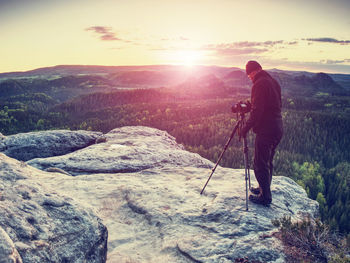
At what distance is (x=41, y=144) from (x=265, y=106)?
15.5 metres

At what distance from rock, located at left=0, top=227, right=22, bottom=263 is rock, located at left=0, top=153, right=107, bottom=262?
0.05m

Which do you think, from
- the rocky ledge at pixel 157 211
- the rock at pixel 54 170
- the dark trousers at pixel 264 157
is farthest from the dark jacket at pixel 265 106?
the rock at pixel 54 170

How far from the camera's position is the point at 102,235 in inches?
248

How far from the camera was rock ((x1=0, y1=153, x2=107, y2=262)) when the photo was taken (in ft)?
15.8

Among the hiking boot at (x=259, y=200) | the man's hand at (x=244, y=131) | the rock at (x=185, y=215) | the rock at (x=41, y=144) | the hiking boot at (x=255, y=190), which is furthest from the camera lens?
the rock at (x=41, y=144)

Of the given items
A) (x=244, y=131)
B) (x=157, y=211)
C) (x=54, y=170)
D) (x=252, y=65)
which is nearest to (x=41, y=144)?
(x=54, y=170)

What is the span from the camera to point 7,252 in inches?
160

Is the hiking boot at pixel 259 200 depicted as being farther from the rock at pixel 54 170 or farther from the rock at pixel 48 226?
the rock at pixel 54 170

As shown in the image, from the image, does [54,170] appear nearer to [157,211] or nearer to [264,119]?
[157,211]

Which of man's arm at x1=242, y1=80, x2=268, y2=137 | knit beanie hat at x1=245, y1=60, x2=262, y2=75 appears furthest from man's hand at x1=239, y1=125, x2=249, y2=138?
knit beanie hat at x1=245, y1=60, x2=262, y2=75

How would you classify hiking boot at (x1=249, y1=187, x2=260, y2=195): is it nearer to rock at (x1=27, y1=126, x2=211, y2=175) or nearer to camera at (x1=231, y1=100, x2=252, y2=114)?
camera at (x1=231, y1=100, x2=252, y2=114)

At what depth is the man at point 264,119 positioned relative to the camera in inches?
291

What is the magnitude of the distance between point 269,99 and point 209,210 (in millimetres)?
3800

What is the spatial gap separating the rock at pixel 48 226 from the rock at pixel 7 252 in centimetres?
5
